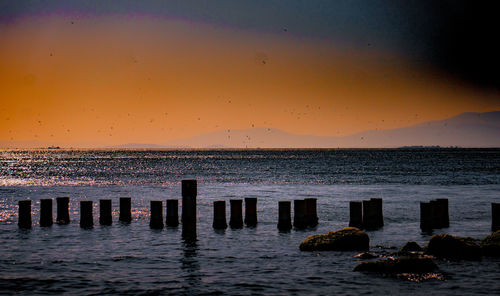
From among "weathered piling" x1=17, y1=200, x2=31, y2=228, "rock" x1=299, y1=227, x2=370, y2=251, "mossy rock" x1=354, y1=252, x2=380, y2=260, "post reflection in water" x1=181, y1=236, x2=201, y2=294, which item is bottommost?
"post reflection in water" x1=181, y1=236, x2=201, y2=294

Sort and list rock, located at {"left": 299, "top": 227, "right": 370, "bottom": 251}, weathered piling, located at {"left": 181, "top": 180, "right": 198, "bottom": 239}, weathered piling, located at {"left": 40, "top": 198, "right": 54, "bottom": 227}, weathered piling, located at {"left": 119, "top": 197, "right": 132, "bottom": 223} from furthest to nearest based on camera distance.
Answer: weathered piling, located at {"left": 119, "top": 197, "right": 132, "bottom": 223}
weathered piling, located at {"left": 40, "top": 198, "right": 54, "bottom": 227}
weathered piling, located at {"left": 181, "top": 180, "right": 198, "bottom": 239}
rock, located at {"left": 299, "top": 227, "right": 370, "bottom": 251}

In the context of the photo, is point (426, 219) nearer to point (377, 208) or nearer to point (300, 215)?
point (377, 208)

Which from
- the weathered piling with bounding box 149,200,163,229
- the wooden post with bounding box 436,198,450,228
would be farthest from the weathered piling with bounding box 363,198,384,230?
the weathered piling with bounding box 149,200,163,229

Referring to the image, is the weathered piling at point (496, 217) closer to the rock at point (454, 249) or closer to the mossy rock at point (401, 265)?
the rock at point (454, 249)

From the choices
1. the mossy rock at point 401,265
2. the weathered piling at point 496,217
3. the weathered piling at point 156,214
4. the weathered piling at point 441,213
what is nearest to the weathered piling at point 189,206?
the weathered piling at point 156,214

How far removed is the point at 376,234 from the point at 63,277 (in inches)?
462

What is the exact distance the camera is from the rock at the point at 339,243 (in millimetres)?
18766

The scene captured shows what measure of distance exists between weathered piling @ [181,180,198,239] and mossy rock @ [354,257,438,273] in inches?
A: 222

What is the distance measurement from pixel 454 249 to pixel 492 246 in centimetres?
136

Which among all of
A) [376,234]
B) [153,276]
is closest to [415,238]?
[376,234]

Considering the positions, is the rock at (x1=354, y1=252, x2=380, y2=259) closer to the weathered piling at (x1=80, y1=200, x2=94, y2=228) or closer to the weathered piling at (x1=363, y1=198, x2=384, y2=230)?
the weathered piling at (x1=363, y1=198, x2=384, y2=230)

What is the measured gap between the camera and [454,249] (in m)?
17.4

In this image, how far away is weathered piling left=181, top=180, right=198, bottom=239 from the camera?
62.0 feet

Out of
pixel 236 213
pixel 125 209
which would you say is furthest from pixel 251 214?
pixel 125 209
